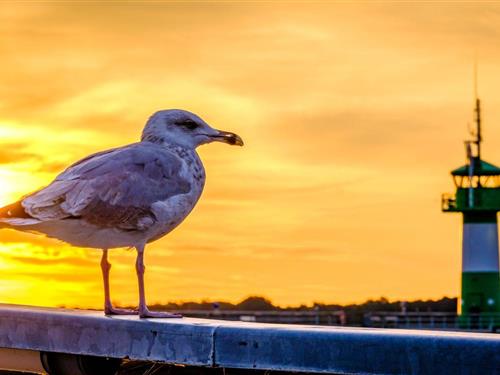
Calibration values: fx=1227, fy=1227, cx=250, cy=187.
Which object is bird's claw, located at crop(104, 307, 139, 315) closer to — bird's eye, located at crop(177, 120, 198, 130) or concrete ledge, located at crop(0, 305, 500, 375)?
concrete ledge, located at crop(0, 305, 500, 375)

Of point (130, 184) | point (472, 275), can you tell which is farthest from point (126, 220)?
point (472, 275)

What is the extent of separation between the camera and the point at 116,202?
22.6 ft

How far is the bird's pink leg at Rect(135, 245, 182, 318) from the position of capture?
635cm

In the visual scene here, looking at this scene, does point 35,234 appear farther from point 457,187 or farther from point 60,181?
point 457,187

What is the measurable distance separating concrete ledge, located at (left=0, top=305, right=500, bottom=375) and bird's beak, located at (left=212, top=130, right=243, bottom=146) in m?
2.21

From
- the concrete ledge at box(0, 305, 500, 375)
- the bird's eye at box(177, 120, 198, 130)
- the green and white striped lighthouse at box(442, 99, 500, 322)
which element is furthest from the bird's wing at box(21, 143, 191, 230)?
the green and white striped lighthouse at box(442, 99, 500, 322)

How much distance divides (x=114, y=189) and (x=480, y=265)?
44.7m

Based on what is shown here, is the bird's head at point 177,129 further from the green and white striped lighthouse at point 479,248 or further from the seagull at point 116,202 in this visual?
the green and white striped lighthouse at point 479,248

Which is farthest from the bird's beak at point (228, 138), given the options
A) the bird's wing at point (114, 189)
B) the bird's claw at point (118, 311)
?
the bird's claw at point (118, 311)

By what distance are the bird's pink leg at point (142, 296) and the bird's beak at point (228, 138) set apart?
0.94 metres

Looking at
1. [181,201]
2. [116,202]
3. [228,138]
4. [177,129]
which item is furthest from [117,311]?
[228,138]

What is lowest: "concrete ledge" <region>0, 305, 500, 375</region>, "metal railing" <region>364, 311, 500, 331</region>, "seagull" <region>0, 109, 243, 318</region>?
"concrete ledge" <region>0, 305, 500, 375</region>

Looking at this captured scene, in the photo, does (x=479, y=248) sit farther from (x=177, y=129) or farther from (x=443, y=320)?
(x=177, y=129)

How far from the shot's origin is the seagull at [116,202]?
679cm
